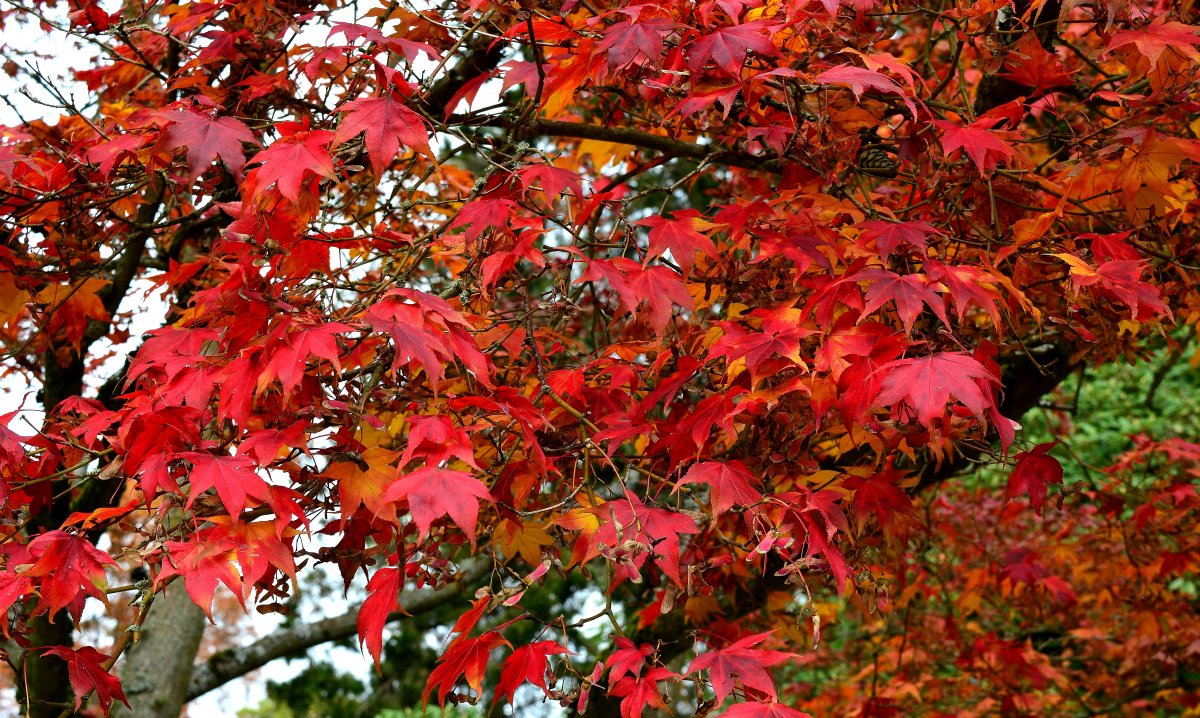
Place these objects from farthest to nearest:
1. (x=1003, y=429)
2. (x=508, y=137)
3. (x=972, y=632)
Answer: (x=972, y=632)
(x=508, y=137)
(x=1003, y=429)

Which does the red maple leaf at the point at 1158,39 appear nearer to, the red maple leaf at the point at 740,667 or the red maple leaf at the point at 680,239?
the red maple leaf at the point at 680,239

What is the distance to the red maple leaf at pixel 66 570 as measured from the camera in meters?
1.74

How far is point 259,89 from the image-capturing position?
252 cm

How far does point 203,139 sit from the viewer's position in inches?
76.0

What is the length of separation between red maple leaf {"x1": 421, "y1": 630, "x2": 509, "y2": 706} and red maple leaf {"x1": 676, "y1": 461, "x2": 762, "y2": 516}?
1.48 ft

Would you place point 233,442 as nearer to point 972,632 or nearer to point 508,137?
point 508,137

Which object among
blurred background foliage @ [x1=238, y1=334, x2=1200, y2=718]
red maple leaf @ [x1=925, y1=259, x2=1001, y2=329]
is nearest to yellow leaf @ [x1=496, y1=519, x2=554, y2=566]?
red maple leaf @ [x1=925, y1=259, x2=1001, y2=329]

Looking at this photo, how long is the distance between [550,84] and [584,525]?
3.75ft

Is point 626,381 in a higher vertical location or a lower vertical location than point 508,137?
lower

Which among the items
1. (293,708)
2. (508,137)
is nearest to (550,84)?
Answer: (508,137)

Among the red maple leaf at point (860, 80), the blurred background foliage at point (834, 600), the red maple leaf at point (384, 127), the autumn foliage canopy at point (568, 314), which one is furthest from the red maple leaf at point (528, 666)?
the blurred background foliage at point (834, 600)

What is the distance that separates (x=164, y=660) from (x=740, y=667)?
10.5 feet

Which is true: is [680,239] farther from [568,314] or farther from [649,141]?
[649,141]

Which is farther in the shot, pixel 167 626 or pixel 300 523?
pixel 167 626
